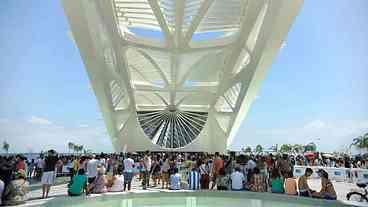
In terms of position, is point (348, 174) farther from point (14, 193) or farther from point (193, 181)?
point (14, 193)

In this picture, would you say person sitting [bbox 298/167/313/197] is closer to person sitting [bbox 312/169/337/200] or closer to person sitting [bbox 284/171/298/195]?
person sitting [bbox 284/171/298/195]

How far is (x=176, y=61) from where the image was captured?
24.9 meters

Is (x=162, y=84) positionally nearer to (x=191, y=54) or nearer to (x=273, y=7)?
(x=191, y=54)

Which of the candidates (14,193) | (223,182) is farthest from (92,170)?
(223,182)

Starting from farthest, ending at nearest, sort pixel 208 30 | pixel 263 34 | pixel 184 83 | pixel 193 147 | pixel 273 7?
pixel 193 147 → pixel 184 83 → pixel 208 30 → pixel 263 34 → pixel 273 7

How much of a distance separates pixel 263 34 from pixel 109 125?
60.8 ft

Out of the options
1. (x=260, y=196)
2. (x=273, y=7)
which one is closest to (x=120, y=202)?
(x=260, y=196)

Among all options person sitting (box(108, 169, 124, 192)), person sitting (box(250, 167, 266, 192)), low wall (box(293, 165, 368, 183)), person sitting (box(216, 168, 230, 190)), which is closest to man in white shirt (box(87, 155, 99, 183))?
person sitting (box(108, 169, 124, 192))

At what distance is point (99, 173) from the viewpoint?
7.90m

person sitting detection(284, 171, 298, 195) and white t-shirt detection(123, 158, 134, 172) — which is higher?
white t-shirt detection(123, 158, 134, 172)

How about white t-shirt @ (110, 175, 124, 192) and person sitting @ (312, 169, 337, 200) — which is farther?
white t-shirt @ (110, 175, 124, 192)

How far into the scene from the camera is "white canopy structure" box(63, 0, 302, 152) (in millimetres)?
15469

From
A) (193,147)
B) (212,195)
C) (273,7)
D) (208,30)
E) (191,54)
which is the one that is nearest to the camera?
(212,195)

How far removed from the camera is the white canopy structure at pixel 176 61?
1547cm
